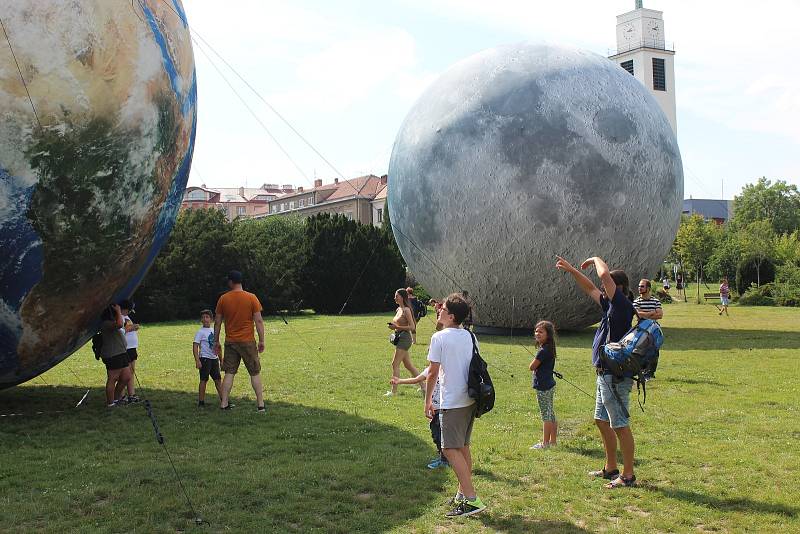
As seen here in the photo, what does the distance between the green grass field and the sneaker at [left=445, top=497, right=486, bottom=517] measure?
7 centimetres

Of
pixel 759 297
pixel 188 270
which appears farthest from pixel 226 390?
pixel 759 297

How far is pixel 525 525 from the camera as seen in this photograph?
19.3 feet

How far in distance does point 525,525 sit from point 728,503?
5.61 feet

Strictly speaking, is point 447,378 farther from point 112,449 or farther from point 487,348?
point 487,348

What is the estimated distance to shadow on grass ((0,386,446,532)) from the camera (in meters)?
6.03

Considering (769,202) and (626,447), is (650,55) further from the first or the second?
(626,447)

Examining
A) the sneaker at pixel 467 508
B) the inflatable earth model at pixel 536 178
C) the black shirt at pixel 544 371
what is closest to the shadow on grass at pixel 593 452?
the black shirt at pixel 544 371

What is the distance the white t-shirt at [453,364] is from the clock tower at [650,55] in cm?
8230

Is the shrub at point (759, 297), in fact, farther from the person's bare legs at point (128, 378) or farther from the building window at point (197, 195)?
the building window at point (197, 195)

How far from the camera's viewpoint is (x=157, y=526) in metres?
5.77

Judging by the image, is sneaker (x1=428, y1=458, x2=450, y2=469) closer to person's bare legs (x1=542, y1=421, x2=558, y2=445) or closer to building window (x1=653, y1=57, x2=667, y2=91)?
person's bare legs (x1=542, y1=421, x2=558, y2=445)

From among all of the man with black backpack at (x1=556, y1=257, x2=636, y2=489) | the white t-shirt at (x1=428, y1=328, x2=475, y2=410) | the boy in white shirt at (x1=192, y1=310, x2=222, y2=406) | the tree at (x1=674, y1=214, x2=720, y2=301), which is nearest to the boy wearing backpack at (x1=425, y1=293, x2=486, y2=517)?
the white t-shirt at (x1=428, y1=328, x2=475, y2=410)

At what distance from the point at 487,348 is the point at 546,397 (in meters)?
9.15

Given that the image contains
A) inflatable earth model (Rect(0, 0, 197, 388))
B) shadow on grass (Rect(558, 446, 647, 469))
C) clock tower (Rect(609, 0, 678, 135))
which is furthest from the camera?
clock tower (Rect(609, 0, 678, 135))
